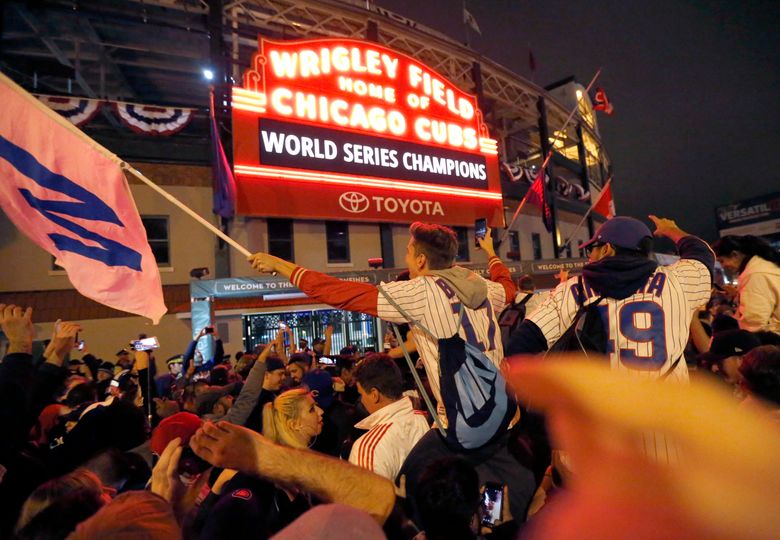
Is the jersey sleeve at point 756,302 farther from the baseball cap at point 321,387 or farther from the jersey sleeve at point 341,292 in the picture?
the baseball cap at point 321,387

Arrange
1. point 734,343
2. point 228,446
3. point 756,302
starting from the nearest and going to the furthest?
1. point 228,446
2. point 734,343
3. point 756,302

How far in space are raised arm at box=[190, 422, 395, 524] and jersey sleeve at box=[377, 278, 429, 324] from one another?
1305 millimetres

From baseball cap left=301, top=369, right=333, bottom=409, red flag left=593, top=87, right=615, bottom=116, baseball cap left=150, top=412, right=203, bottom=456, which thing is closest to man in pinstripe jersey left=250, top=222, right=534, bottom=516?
baseball cap left=150, top=412, right=203, bottom=456

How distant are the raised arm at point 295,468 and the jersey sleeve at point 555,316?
1.49 metres

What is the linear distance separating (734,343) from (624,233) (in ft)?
5.68

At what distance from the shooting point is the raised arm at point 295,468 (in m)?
1.27

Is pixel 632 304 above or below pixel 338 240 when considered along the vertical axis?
below

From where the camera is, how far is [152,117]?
13695mm

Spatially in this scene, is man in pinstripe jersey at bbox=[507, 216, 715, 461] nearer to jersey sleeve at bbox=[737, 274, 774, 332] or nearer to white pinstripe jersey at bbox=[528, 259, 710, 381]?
white pinstripe jersey at bbox=[528, 259, 710, 381]

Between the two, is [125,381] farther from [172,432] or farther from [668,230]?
[668,230]

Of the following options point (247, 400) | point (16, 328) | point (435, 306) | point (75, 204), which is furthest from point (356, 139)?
point (16, 328)

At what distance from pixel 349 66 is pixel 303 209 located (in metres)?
5.51

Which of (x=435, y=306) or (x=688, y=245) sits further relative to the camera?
(x=688, y=245)

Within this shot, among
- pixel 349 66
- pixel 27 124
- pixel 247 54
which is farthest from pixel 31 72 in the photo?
pixel 27 124
